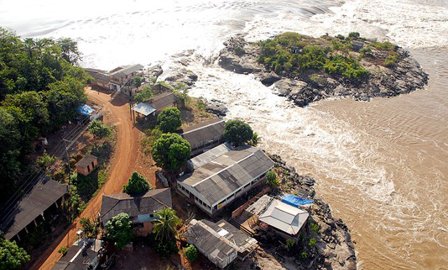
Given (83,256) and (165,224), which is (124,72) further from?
(83,256)

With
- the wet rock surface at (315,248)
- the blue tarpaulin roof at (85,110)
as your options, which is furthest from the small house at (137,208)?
the blue tarpaulin roof at (85,110)

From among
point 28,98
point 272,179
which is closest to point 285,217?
point 272,179

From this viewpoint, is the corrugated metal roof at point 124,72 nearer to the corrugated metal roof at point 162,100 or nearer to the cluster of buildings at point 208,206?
the corrugated metal roof at point 162,100

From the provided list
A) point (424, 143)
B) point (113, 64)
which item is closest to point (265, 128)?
point (424, 143)

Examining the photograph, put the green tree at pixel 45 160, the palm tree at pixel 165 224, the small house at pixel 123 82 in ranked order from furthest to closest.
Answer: the small house at pixel 123 82
the green tree at pixel 45 160
the palm tree at pixel 165 224

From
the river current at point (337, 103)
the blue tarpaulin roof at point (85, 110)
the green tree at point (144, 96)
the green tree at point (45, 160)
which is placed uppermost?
the blue tarpaulin roof at point (85, 110)

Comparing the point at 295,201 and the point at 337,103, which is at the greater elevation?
the point at 295,201

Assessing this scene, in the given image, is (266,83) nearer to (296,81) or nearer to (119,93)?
(296,81)

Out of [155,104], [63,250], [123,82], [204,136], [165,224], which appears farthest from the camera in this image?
[123,82]
